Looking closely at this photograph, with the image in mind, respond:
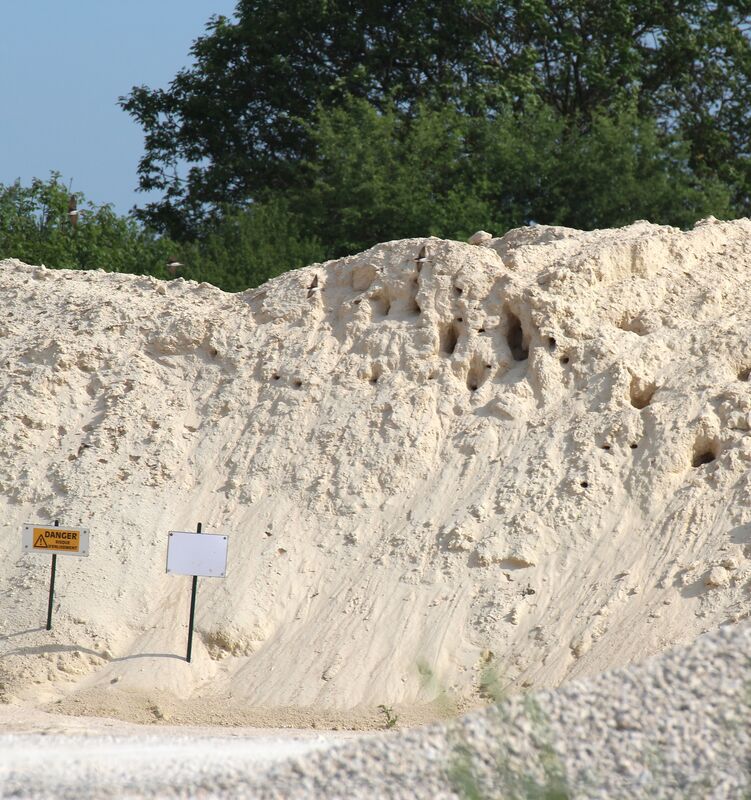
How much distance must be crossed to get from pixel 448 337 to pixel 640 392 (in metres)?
2.22

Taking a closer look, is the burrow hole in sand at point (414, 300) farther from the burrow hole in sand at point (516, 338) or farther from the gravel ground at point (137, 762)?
the gravel ground at point (137, 762)

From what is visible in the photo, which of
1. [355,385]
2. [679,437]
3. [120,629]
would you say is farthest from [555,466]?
[120,629]

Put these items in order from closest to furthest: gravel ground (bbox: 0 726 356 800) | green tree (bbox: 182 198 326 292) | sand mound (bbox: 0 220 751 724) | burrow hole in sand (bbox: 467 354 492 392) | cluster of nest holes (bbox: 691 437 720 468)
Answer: gravel ground (bbox: 0 726 356 800) → sand mound (bbox: 0 220 751 724) → cluster of nest holes (bbox: 691 437 720 468) → burrow hole in sand (bbox: 467 354 492 392) → green tree (bbox: 182 198 326 292)

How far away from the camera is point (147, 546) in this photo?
13.2 metres

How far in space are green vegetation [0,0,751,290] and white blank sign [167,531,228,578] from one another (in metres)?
11.5

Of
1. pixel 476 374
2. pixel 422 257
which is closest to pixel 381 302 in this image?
pixel 422 257

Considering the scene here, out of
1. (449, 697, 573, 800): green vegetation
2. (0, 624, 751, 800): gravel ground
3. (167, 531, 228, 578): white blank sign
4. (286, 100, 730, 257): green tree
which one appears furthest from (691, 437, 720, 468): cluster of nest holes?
(286, 100, 730, 257): green tree

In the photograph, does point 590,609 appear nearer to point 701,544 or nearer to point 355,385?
point 701,544

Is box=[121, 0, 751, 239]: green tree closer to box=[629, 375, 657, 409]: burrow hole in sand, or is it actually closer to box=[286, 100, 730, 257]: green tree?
box=[286, 100, 730, 257]: green tree

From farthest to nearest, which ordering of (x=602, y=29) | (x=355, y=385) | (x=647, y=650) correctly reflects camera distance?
(x=602, y=29)
(x=355, y=385)
(x=647, y=650)

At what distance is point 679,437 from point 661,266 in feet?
9.16

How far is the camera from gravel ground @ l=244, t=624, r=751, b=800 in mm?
6254

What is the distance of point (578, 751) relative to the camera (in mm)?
6637

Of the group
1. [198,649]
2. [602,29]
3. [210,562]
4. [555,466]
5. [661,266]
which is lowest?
[198,649]
